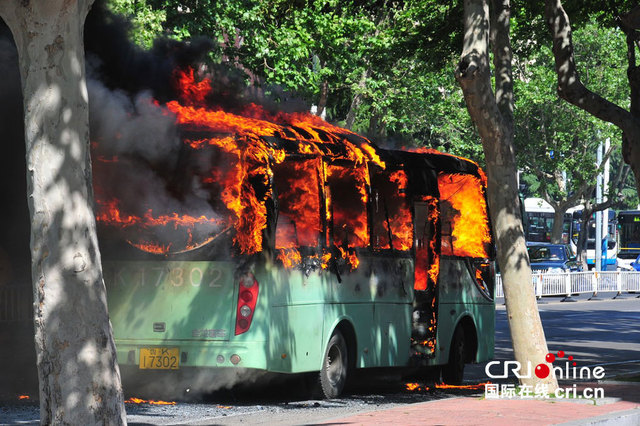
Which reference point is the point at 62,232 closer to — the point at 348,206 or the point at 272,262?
the point at 272,262

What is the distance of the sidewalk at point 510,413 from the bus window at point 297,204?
2185 millimetres

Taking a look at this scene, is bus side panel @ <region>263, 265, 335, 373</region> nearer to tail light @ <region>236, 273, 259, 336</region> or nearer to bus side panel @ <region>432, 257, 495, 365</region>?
tail light @ <region>236, 273, 259, 336</region>

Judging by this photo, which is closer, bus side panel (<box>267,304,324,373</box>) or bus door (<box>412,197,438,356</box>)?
bus side panel (<box>267,304,324,373</box>)

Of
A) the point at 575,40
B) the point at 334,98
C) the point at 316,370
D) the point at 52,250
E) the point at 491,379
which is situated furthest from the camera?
the point at 575,40

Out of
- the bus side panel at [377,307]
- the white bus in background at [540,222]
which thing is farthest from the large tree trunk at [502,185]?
the white bus in background at [540,222]

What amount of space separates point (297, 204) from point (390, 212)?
2.04m

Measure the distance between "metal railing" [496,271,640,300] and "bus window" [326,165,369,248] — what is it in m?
25.4

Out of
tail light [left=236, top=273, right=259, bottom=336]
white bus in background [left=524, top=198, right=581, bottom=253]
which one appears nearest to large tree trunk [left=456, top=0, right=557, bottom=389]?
tail light [left=236, top=273, right=259, bottom=336]

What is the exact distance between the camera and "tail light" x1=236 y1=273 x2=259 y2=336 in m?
11.4

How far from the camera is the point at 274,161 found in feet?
38.2

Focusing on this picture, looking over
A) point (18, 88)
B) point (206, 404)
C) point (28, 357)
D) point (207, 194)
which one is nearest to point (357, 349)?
point (206, 404)

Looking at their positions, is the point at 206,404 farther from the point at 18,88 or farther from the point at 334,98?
the point at 334,98

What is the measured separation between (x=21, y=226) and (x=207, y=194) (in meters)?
3.26

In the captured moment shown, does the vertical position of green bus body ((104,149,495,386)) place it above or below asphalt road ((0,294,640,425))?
above
